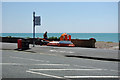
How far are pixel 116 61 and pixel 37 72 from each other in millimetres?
6653

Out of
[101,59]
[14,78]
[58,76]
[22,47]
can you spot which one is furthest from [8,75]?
[22,47]

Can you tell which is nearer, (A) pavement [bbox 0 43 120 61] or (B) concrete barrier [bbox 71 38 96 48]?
(A) pavement [bbox 0 43 120 61]

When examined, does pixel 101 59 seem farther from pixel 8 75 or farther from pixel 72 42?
pixel 72 42

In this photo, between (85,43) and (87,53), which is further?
(85,43)

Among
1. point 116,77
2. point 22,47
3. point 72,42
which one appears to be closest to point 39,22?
point 22,47

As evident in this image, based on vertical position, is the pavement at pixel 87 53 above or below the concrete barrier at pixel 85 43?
below

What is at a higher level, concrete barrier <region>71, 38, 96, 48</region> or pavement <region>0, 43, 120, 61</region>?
concrete barrier <region>71, 38, 96, 48</region>

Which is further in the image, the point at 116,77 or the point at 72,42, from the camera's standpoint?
the point at 72,42

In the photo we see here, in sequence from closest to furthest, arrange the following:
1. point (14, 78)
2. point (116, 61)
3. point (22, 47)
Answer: point (14, 78)
point (116, 61)
point (22, 47)

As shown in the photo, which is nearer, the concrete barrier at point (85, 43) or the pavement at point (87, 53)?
the pavement at point (87, 53)

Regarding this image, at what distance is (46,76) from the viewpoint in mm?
8703

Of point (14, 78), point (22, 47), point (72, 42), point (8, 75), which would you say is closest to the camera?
point (14, 78)

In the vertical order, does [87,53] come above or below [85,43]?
below

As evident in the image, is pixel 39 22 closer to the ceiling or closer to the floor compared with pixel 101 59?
closer to the ceiling
